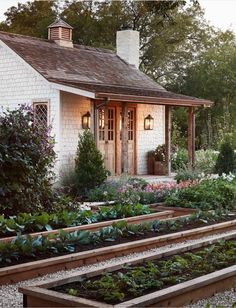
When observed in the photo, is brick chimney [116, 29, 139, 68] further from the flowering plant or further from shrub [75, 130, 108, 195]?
shrub [75, 130, 108, 195]

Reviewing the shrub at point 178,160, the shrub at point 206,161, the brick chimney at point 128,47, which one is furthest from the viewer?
the brick chimney at point 128,47

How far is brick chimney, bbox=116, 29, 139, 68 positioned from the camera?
2192cm

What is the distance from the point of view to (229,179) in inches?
500

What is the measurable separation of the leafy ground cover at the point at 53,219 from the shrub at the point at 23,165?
1.53 feet

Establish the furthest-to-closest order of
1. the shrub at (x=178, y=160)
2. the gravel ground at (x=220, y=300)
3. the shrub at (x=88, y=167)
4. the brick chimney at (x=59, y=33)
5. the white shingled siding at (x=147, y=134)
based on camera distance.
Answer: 1. the shrub at (x=178, y=160)
2. the brick chimney at (x=59, y=33)
3. the white shingled siding at (x=147, y=134)
4. the shrub at (x=88, y=167)
5. the gravel ground at (x=220, y=300)

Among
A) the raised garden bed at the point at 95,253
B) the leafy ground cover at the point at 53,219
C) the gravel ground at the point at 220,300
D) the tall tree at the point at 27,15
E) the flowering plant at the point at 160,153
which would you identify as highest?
the tall tree at the point at 27,15

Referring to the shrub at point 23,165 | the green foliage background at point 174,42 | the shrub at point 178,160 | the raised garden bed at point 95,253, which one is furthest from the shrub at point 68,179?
the green foliage background at point 174,42

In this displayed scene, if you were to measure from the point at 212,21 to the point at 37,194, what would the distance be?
31695 millimetres

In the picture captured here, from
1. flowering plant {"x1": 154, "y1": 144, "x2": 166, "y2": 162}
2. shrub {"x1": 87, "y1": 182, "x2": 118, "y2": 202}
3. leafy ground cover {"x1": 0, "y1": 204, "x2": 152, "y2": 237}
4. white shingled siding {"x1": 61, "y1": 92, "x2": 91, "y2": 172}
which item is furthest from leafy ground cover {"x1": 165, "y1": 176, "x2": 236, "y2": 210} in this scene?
flowering plant {"x1": 154, "y1": 144, "x2": 166, "y2": 162}

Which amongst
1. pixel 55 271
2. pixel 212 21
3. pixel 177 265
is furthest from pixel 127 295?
pixel 212 21

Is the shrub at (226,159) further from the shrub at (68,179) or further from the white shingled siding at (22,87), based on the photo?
the white shingled siding at (22,87)

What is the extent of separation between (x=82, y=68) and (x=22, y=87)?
85.6 inches

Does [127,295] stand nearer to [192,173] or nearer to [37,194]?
[37,194]

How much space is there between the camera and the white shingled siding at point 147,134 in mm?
19578
